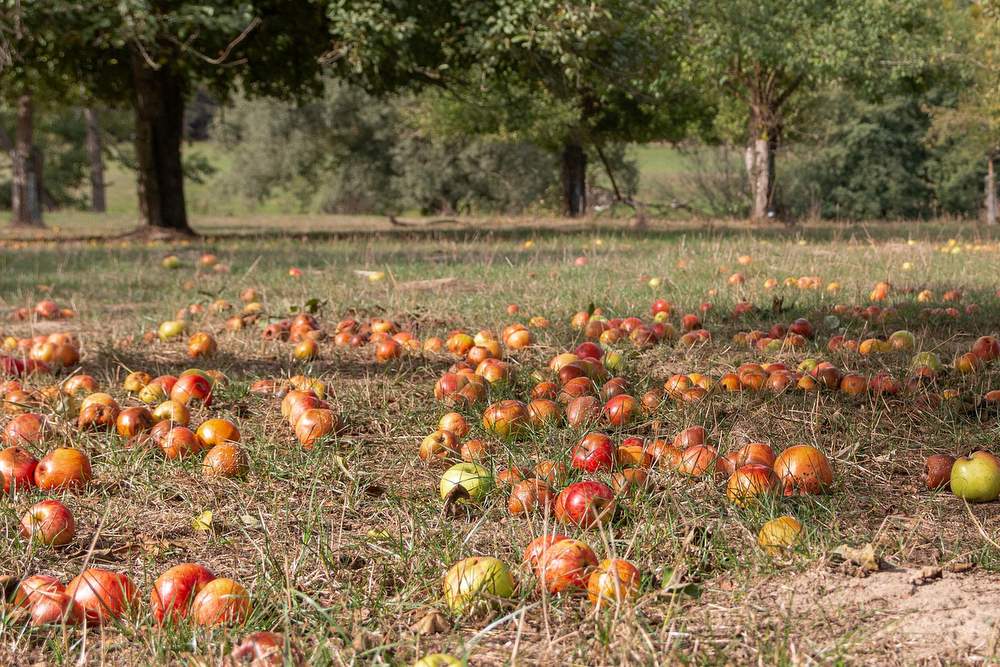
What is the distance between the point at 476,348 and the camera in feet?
13.6

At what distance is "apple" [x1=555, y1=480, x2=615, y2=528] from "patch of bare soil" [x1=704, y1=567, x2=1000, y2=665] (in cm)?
41

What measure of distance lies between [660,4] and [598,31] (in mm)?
1871

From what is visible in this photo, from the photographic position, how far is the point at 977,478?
2414mm

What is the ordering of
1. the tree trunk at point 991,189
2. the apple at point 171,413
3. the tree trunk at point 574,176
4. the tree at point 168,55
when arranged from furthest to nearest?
the tree trunk at point 991,189 → the tree trunk at point 574,176 → the tree at point 168,55 → the apple at point 171,413

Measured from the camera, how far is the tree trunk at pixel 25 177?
21500mm

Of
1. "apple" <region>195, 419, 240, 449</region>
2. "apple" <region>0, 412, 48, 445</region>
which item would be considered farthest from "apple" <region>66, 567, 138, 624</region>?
"apple" <region>0, 412, 48, 445</region>

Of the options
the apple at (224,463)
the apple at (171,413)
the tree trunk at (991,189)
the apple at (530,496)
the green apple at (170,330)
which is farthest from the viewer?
the tree trunk at (991,189)

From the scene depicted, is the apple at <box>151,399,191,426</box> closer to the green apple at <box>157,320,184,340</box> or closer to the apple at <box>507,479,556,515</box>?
the apple at <box>507,479,556,515</box>

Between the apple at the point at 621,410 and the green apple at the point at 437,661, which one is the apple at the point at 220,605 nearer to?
the green apple at the point at 437,661

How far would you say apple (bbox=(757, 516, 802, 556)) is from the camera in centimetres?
208

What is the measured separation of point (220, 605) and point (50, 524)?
27.2 inches

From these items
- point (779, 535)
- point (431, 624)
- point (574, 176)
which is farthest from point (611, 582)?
point (574, 176)

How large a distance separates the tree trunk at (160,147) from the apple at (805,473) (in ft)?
43.9

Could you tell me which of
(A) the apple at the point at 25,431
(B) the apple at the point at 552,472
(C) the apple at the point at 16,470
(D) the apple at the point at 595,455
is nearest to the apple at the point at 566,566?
(B) the apple at the point at 552,472
